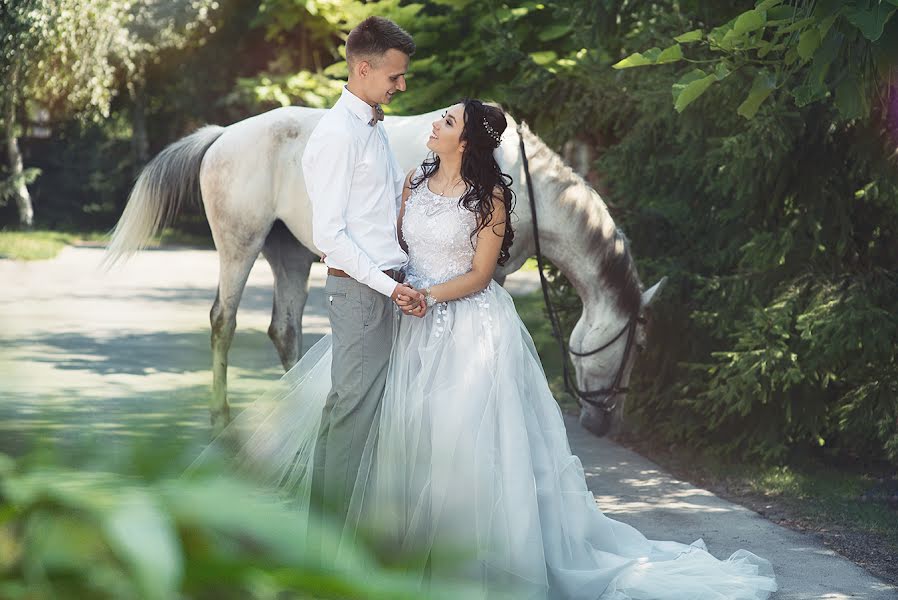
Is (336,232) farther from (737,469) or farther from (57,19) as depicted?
(57,19)

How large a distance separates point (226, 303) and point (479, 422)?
3.18m

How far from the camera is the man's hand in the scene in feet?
12.8

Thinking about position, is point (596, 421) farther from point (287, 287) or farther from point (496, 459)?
point (496, 459)

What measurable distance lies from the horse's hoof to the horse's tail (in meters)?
2.82

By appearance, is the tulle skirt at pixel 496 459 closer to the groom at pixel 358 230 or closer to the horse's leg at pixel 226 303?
the groom at pixel 358 230

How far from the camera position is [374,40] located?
3891mm

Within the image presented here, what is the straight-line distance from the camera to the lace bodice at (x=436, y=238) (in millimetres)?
4180

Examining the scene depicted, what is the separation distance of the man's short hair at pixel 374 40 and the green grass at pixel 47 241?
36.0ft

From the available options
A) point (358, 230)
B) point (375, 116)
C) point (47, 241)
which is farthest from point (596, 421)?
point (47, 241)

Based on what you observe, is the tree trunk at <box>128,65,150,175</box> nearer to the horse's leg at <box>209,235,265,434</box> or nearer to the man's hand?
the horse's leg at <box>209,235,265,434</box>

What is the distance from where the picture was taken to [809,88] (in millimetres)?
3967

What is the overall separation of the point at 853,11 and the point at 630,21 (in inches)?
156

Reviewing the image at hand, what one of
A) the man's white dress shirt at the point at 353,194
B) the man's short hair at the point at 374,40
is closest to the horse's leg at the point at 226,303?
the man's white dress shirt at the point at 353,194

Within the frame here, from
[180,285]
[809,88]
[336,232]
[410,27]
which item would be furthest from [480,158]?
[180,285]
